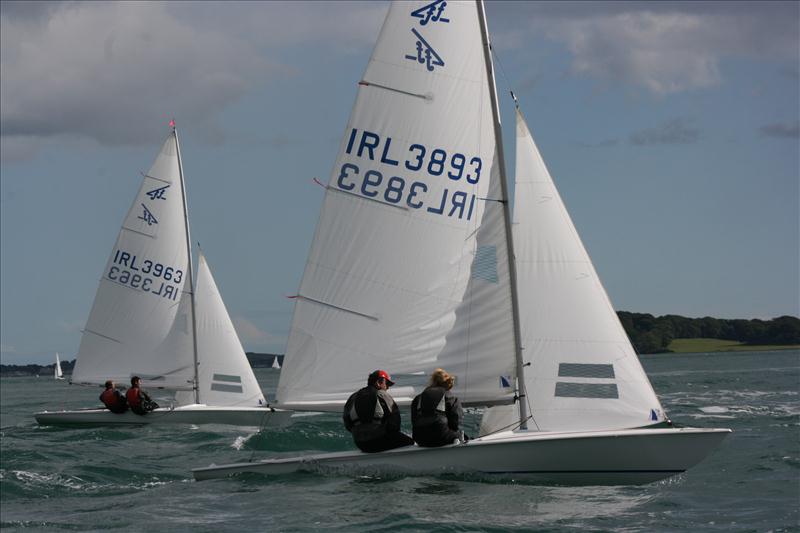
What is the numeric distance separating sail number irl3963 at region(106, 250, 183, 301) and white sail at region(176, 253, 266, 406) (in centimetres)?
60

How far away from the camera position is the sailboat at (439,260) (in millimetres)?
13617

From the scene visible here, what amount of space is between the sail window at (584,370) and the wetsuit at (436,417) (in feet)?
4.59

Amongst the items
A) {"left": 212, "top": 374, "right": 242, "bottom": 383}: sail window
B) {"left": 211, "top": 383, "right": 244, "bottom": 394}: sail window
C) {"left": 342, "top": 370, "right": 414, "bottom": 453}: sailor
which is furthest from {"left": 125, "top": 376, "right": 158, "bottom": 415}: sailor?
{"left": 342, "top": 370, "right": 414, "bottom": 453}: sailor

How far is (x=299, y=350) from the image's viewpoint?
1425 cm

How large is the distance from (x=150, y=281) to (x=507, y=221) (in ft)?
50.1

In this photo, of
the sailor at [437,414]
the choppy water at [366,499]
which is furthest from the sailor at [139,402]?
the sailor at [437,414]

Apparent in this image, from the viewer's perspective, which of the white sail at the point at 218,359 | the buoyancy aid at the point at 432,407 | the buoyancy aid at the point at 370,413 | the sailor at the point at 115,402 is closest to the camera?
the buoyancy aid at the point at 432,407

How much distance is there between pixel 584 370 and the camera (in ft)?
43.5

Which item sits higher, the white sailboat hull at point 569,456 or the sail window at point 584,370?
the sail window at point 584,370

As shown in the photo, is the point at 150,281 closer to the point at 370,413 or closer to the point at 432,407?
the point at 370,413

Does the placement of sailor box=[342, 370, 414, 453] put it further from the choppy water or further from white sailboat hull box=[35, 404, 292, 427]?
white sailboat hull box=[35, 404, 292, 427]

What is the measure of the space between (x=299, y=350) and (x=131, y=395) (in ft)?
38.3

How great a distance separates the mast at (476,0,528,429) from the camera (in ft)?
44.4

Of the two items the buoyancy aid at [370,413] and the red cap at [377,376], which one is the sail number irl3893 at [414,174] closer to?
the red cap at [377,376]
